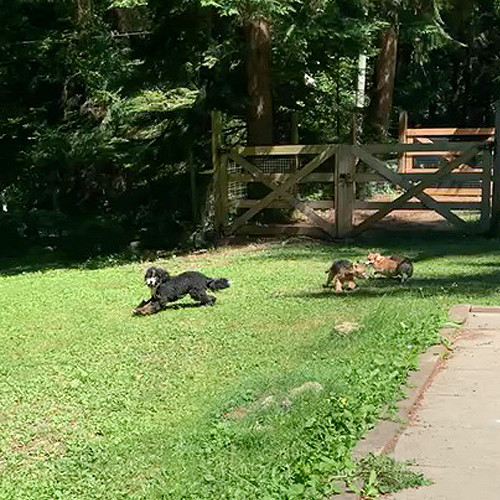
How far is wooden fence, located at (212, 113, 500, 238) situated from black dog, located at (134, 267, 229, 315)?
19.0ft

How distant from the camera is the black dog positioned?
9.34m

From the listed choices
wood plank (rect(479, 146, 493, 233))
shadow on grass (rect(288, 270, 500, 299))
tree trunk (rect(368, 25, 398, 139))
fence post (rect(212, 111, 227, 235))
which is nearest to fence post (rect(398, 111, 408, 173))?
tree trunk (rect(368, 25, 398, 139))

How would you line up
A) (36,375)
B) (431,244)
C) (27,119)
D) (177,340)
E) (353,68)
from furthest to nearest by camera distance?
1. (353,68)
2. (27,119)
3. (431,244)
4. (177,340)
5. (36,375)

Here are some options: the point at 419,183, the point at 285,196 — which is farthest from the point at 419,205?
the point at 285,196

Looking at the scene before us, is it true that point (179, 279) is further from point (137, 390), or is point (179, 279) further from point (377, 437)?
point (377, 437)

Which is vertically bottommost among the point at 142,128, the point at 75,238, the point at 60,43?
the point at 75,238

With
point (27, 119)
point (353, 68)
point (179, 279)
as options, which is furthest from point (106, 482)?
point (353, 68)

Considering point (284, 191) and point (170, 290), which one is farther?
point (284, 191)

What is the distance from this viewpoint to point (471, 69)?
3531 cm

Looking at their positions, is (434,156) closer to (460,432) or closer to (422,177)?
(422,177)

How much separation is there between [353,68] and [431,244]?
8.93 meters

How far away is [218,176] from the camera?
1580cm

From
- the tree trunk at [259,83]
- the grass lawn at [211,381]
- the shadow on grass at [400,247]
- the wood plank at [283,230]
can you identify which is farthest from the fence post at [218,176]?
the grass lawn at [211,381]

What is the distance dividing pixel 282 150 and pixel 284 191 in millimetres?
707
